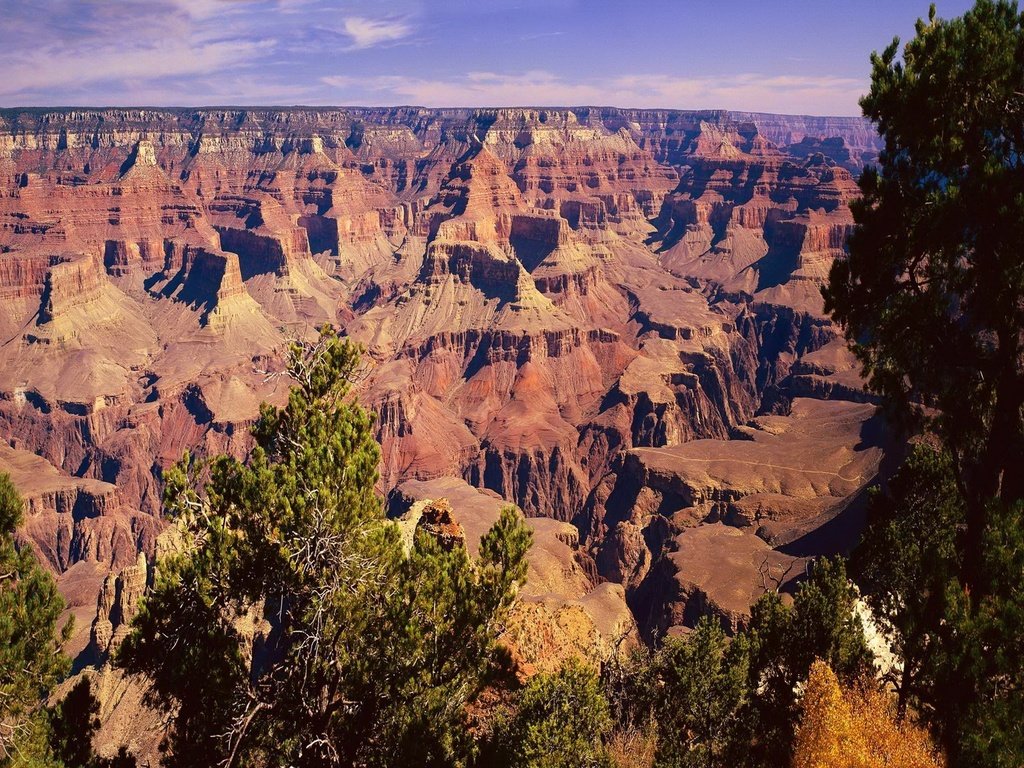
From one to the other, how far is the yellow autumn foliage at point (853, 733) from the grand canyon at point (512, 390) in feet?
48.0

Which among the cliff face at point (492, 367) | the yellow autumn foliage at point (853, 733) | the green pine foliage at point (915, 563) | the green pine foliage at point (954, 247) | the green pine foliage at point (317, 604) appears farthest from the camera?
the cliff face at point (492, 367)

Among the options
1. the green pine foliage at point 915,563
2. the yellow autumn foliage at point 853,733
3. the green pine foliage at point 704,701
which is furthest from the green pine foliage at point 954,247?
the green pine foliage at point 704,701

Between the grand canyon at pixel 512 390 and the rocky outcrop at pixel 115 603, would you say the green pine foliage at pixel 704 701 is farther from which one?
the rocky outcrop at pixel 115 603

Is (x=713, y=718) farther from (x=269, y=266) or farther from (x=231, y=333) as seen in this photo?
(x=269, y=266)

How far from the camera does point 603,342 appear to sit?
136m

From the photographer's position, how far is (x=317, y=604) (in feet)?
50.3

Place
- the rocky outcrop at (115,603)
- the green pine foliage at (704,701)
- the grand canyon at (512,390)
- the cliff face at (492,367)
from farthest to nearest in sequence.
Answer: the cliff face at (492,367) < the grand canyon at (512,390) < the rocky outcrop at (115,603) < the green pine foliage at (704,701)

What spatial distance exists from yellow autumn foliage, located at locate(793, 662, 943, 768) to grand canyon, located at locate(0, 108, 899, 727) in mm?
14641

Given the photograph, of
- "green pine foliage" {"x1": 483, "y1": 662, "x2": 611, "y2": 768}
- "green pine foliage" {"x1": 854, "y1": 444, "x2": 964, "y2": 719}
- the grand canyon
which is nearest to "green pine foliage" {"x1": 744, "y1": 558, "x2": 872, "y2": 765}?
"green pine foliage" {"x1": 854, "y1": 444, "x2": 964, "y2": 719}

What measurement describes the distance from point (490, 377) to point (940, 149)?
367 feet

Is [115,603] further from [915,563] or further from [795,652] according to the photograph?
[915,563]

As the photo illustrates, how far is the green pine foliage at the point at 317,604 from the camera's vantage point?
1552cm

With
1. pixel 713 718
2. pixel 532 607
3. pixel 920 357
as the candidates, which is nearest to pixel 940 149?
pixel 920 357

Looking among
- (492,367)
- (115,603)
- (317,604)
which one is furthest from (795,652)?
(492,367)
